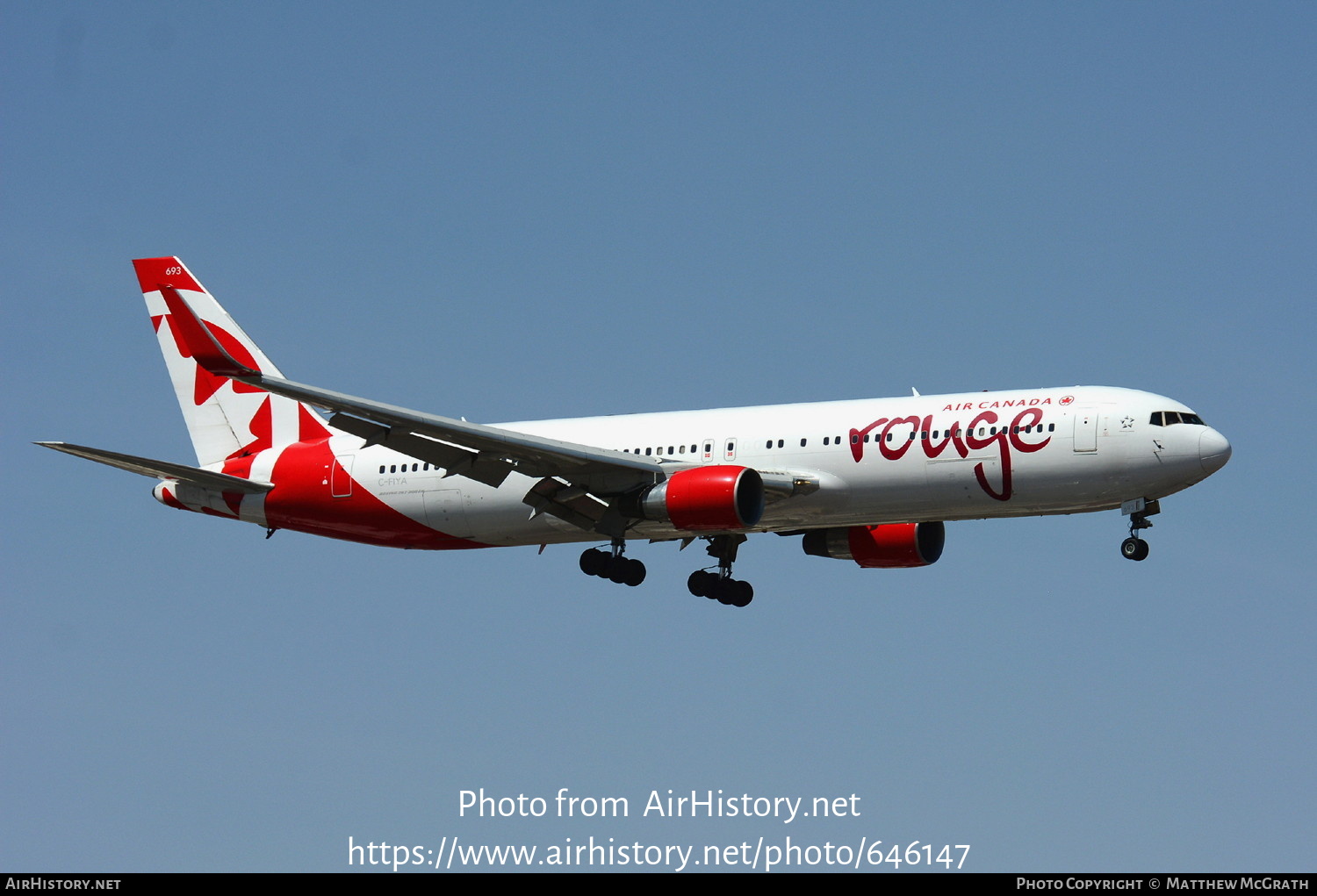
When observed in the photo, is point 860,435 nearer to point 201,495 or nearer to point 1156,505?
point 1156,505

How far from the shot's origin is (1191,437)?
145 feet

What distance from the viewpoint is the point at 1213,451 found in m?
44.0

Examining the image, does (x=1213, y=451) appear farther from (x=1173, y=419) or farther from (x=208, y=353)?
(x=208, y=353)

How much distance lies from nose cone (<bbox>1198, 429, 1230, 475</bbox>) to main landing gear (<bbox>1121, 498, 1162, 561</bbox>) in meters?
1.60

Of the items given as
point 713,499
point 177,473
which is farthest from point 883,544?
point 177,473

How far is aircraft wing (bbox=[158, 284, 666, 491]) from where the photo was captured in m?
42.6

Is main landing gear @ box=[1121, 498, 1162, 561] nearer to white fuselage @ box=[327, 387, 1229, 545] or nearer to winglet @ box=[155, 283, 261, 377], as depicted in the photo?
white fuselage @ box=[327, 387, 1229, 545]

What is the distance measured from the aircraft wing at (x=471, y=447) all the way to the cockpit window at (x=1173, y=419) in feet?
41.0

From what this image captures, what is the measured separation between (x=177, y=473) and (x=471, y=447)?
9928 mm

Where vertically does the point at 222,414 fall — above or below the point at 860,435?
above

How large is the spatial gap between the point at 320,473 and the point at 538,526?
6.77m

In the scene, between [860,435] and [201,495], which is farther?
[201,495]

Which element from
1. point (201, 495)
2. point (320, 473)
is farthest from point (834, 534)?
point (201, 495)
